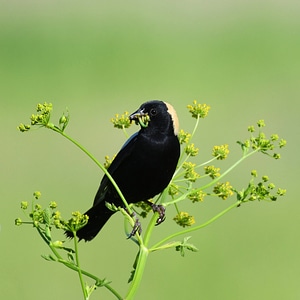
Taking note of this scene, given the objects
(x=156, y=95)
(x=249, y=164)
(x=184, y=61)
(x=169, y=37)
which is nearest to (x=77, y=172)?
(x=249, y=164)

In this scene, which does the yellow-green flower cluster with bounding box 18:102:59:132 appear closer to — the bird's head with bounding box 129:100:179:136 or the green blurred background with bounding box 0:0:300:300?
the bird's head with bounding box 129:100:179:136

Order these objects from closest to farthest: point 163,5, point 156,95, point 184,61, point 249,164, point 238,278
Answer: point 238,278 < point 249,164 < point 156,95 < point 184,61 < point 163,5

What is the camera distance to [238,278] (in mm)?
5023

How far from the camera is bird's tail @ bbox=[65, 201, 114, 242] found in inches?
104

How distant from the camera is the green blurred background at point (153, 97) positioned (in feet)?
16.7

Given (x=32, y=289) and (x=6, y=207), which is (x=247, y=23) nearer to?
(x=6, y=207)

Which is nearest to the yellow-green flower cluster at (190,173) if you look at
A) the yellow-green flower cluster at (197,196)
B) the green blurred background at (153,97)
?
the yellow-green flower cluster at (197,196)

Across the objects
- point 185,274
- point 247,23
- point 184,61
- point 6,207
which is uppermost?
point 247,23

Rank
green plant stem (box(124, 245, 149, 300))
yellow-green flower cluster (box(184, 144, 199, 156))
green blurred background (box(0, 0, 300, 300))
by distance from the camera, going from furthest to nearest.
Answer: green blurred background (box(0, 0, 300, 300)) < yellow-green flower cluster (box(184, 144, 199, 156)) < green plant stem (box(124, 245, 149, 300))

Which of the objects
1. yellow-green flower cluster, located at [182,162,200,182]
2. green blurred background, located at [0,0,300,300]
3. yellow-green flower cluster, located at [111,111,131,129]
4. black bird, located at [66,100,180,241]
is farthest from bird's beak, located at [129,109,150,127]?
green blurred background, located at [0,0,300,300]

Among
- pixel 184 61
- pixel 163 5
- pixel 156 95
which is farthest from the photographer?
pixel 163 5

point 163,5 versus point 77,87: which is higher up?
point 163,5

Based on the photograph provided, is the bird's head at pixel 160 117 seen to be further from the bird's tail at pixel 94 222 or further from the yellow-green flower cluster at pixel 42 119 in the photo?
the yellow-green flower cluster at pixel 42 119

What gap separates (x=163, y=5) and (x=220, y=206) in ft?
21.1
